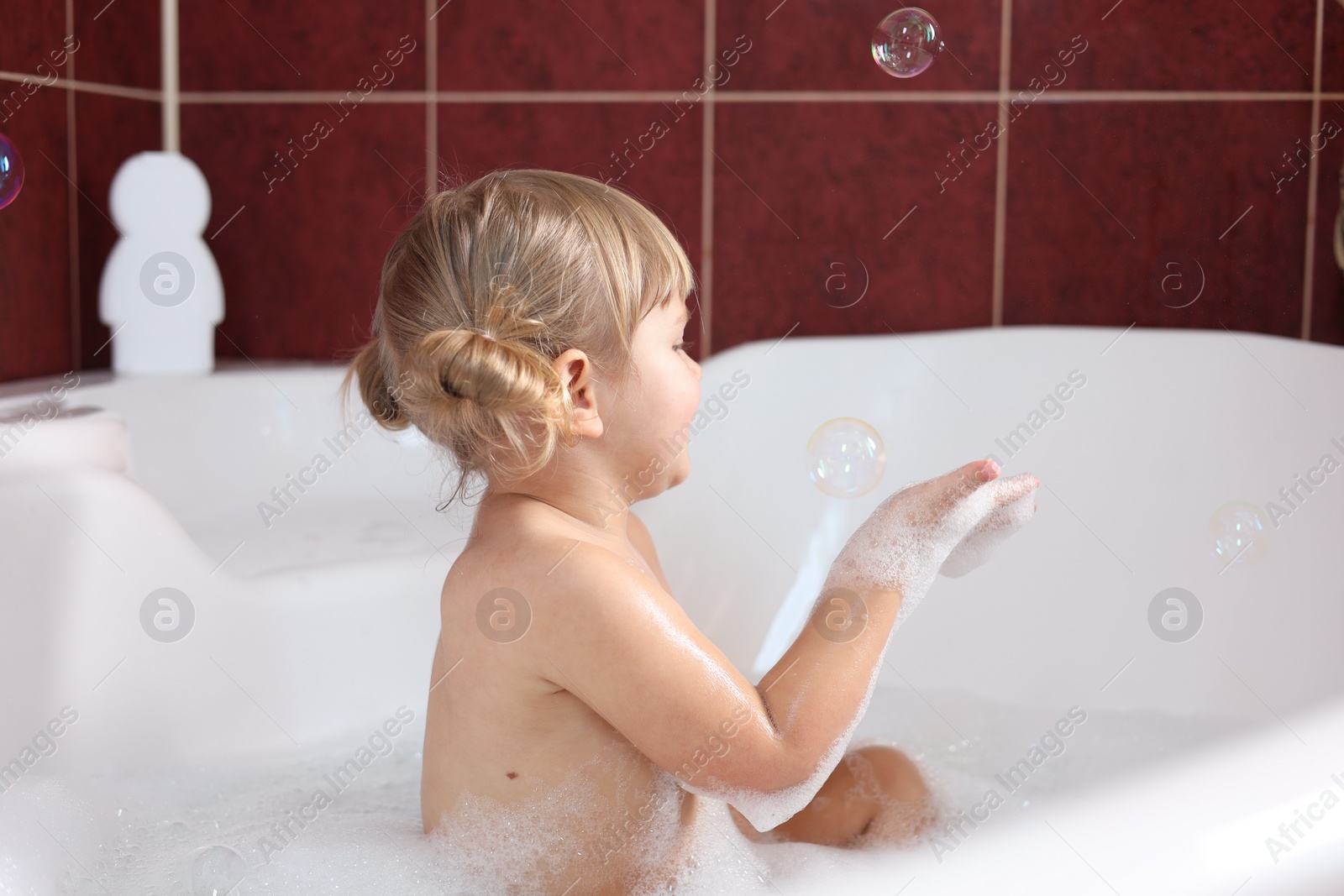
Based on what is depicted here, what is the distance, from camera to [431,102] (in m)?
1.93

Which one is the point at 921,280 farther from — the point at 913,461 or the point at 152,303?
the point at 152,303

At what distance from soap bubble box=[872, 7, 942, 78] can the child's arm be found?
2.67ft

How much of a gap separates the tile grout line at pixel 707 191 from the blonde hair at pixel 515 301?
1.07 meters

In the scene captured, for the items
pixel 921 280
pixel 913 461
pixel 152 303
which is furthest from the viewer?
pixel 921 280

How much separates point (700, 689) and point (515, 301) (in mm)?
271

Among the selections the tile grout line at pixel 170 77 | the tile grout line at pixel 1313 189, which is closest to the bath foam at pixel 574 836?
the tile grout line at pixel 1313 189

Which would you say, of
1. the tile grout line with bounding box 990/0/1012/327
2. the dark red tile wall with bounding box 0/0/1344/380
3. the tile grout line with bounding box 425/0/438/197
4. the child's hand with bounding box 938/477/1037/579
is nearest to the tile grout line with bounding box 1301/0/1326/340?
the dark red tile wall with bounding box 0/0/1344/380

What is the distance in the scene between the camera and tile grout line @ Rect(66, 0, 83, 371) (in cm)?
170

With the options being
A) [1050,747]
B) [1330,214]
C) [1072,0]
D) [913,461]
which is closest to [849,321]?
[913,461]

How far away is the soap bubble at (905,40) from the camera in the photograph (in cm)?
136

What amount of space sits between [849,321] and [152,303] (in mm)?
1020

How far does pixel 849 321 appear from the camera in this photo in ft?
6.16

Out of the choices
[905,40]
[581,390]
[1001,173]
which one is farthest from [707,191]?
[581,390]

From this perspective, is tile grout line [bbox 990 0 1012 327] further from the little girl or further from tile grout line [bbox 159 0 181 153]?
tile grout line [bbox 159 0 181 153]
